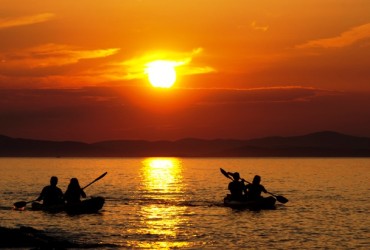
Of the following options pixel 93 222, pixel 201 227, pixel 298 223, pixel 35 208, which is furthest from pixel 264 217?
pixel 35 208

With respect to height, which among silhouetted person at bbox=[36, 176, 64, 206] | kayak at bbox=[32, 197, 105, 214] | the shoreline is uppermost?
silhouetted person at bbox=[36, 176, 64, 206]

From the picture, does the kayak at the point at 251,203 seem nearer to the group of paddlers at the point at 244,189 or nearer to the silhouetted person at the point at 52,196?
the group of paddlers at the point at 244,189

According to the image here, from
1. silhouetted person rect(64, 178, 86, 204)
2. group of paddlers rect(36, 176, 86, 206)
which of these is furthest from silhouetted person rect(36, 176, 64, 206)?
silhouetted person rect(64, 178, 86, 204)

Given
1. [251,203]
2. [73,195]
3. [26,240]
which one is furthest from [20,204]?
[26,240]

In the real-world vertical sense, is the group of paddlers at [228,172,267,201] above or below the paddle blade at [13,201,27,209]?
above

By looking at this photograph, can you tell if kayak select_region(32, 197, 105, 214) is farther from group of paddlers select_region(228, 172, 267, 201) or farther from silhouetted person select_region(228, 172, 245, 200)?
group of paddlers select_region(228, 172, 267, 201)

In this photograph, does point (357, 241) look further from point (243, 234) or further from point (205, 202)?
point (205, 202)

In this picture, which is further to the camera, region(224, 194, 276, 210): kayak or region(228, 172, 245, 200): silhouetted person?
region(228, 172, 245, 200): silhouetted person

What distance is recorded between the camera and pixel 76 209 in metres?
50.3

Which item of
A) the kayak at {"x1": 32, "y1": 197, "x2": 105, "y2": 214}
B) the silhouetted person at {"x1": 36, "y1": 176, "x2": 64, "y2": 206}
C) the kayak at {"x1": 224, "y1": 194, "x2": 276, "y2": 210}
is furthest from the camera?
the kayak at {"x1": 224, "y1": 194, "x2": 276, "y2": 210}

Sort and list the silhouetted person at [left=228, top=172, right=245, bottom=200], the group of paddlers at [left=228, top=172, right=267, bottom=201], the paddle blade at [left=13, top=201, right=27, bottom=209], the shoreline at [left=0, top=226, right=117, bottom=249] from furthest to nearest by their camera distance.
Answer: the silhouetted person at [left=228, top=172, right=245, bottom=200] → the group of paddlers at [left=228, top=172, right=267, bottom=201] → the paddle blade at [left=13, top=201, right=27, bottom=209] → the shoreline at [left=0, top=226, right=117, bottom=249]

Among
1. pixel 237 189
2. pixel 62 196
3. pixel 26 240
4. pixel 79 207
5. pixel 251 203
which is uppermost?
pixel 237 189

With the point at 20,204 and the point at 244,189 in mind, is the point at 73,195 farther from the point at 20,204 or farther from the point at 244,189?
the point at 244,189

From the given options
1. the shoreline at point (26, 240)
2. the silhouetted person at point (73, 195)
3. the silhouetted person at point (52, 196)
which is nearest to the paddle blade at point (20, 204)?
the silhouetted person at point (52, 196)
